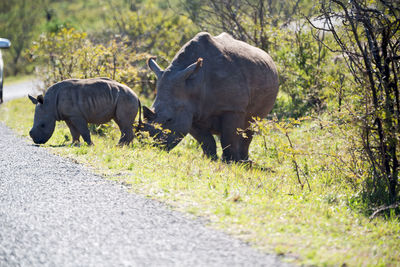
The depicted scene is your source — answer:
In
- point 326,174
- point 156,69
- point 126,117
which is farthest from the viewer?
point 156,69

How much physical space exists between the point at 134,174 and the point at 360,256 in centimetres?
323

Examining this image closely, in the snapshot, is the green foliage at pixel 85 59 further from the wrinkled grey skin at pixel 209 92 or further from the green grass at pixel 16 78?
the green grass at pixel 16 78

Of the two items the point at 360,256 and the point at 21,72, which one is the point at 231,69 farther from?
the point at 21,72

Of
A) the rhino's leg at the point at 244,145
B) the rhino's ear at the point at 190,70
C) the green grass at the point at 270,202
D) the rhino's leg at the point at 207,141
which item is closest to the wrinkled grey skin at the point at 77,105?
the green grass at the point at 270,202

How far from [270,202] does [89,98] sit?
4887 mm

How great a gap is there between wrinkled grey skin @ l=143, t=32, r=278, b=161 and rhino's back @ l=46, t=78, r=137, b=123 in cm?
86

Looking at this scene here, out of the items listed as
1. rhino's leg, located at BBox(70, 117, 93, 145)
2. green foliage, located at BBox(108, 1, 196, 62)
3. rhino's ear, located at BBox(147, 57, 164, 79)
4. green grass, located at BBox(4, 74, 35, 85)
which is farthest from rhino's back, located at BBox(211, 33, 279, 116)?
green grass, located at BBox(4, 74, 35, 85)

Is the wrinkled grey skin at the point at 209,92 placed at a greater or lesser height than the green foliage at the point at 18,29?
greater

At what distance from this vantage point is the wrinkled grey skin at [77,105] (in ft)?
31.1

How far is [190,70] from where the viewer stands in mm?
9273

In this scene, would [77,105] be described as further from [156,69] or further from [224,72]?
[224,72]

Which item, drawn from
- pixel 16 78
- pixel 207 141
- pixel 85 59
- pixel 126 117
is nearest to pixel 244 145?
pixel 207 141

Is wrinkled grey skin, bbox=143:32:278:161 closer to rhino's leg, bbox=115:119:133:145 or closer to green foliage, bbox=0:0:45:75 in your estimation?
rhino's leg, bbox=115:119:133:145

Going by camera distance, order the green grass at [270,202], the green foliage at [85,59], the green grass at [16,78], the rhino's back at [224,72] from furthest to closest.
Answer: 1. the green grass at [16,78]
2. the green foliage at [85,59]
3. the rhino's back at [224,72]
4. the green grass at [270,202]
